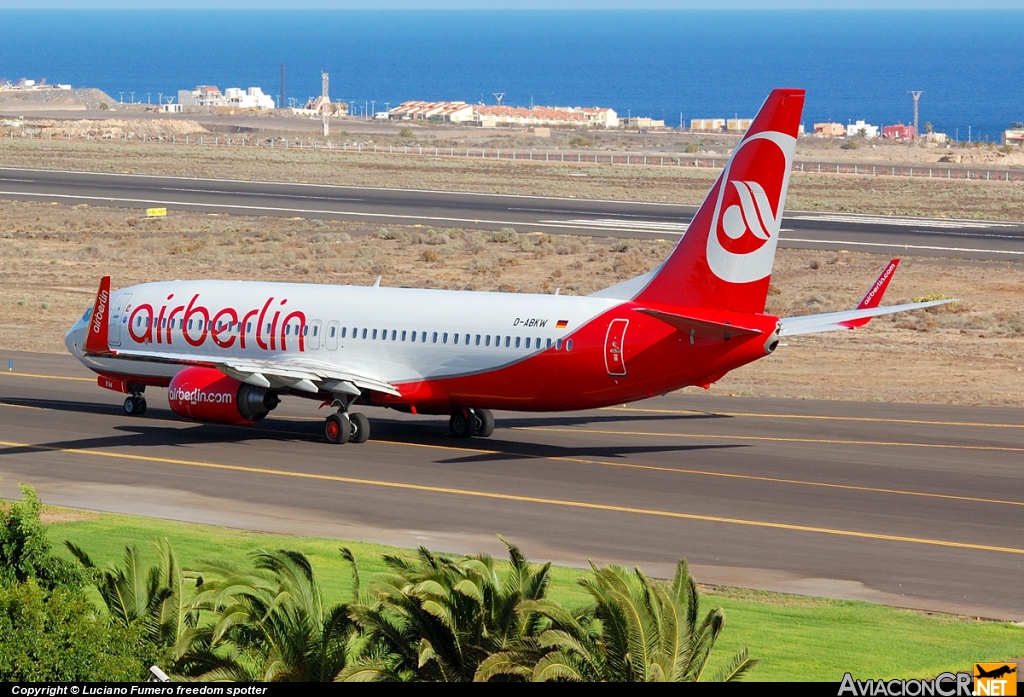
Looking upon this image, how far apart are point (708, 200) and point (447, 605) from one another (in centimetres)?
2072

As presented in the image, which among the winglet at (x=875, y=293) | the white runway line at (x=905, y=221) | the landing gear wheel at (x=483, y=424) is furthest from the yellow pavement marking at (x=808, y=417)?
the white runway line at (x=905, y=221)

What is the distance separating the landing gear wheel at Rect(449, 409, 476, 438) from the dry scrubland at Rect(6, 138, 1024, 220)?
70422 mm

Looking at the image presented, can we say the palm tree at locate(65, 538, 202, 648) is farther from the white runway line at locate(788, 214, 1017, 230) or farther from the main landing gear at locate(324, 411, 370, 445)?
the white runway line at locate(788, 214, 1017, 230)

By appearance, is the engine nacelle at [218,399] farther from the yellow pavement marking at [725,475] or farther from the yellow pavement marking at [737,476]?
the yellow pavement marking at [737,476]

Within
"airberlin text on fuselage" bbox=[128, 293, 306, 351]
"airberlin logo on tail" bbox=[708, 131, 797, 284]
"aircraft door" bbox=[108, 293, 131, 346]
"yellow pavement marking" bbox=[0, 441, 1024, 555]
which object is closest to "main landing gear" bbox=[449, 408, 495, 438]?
"airberlin text on fuselage" bbox=[128, 293, 306, 351]

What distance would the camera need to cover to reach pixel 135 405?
43.3 meters

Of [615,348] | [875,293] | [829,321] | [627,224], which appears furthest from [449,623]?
[627,224]

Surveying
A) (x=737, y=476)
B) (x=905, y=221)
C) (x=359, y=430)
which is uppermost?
(x=905, y=221)

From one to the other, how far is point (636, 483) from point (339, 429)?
8.68 metres

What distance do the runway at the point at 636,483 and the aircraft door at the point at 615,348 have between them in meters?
2.45

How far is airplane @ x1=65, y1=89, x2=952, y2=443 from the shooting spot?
34.8 meters

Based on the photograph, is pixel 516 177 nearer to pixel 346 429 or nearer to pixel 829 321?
pixel 346 429

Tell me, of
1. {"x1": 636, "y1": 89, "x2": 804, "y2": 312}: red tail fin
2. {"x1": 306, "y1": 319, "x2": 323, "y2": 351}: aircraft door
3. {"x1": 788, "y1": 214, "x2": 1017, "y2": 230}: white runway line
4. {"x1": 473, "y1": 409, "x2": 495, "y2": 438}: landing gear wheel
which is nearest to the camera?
{"x1": 636, "y1": 89, "x2": 804, "y2": 312}: red tail fin

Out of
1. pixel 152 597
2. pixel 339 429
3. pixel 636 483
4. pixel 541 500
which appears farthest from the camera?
pixel 339 429
